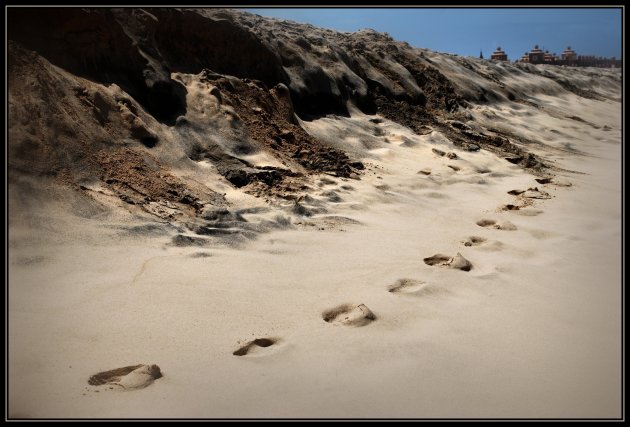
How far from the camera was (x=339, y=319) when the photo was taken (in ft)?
11.8

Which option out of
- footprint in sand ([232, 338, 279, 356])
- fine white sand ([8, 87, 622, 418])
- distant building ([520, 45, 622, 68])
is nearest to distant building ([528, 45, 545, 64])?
distant building ([520, 45, 622, 68])

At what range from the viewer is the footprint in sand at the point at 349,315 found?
3521 mm

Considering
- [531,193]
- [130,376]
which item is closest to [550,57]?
[531,193]

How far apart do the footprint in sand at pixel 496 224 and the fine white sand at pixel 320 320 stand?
0.36ft

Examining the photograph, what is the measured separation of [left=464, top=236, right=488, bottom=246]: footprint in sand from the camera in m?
5.32

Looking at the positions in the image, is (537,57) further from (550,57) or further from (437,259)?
(437,259)

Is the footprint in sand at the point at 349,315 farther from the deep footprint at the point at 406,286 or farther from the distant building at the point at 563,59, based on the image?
the distant building at the point at 563,59

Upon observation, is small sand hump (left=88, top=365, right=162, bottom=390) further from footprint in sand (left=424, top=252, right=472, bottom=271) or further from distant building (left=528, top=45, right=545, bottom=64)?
distant building (left=528, top=45, right=545, bottom=64)

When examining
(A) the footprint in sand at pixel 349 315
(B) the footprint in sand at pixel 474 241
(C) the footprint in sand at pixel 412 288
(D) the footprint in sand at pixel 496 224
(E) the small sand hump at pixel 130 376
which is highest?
(D) the footprint in sand at pixel 496 224

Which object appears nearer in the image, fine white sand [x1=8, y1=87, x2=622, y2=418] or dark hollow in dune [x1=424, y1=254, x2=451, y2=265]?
fine white sand [x1=8, y1=87, x2=622, y2=418]

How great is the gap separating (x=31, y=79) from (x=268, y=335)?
367 centimetres

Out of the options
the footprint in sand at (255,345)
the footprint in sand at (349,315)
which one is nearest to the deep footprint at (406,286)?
the footprint in sand at (349,315)

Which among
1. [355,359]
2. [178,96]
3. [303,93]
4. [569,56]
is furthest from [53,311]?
[569,56]

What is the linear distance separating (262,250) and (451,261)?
66.9 inches
